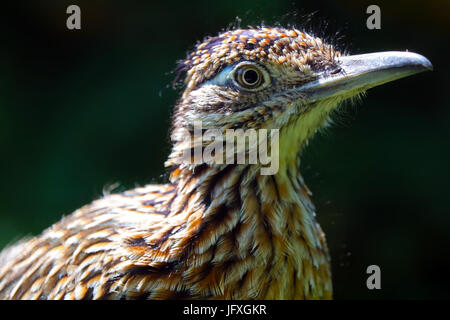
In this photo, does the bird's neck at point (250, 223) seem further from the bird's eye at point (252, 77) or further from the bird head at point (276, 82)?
the bird's eye at point (252, 77)

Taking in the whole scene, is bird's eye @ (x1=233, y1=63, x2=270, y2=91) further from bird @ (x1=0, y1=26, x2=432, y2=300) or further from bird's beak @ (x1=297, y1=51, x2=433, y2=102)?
bird's beak @ (x1=297, y1=51, x2=433, y2=102)

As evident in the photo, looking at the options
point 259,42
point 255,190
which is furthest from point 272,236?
point 259,42

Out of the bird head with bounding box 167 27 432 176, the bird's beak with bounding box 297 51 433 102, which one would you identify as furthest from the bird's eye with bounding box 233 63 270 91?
the bird's beak with bounding box 297 51 433 102

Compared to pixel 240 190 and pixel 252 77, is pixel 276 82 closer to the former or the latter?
pixel 252 77

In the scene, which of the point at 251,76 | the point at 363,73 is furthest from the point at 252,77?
the point at 363,73

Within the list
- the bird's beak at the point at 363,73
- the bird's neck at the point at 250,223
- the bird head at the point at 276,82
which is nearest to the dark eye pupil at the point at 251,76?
the bird head at the point at 276,82

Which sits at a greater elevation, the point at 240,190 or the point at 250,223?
the point at 240,190
